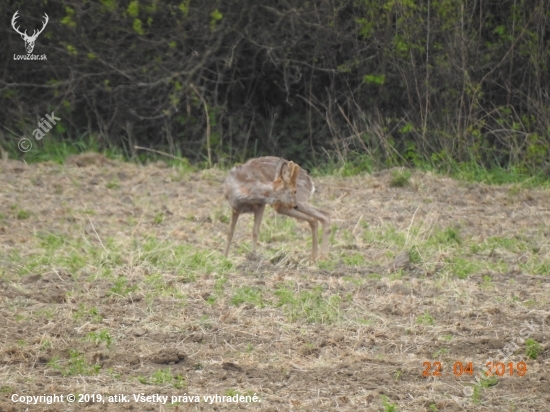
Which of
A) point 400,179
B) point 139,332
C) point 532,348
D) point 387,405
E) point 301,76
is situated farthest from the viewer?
point 301,76

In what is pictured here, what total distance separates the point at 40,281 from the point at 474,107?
7.99 m

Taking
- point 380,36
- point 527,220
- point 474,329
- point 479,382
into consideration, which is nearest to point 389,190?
point 527,220

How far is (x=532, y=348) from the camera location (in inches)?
256

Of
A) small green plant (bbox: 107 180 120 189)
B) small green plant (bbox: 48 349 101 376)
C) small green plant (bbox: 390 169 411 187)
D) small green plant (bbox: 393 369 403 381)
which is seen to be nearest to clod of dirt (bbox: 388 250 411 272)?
small green plant (bbox: 393 369 403 381)

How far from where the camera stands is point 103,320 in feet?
23.5

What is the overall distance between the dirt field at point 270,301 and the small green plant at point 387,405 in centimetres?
2

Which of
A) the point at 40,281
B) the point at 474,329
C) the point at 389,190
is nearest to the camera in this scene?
the point at 474,329

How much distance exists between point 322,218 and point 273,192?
57 centimetres

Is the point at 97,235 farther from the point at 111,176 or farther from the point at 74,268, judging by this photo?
the point at 111,176

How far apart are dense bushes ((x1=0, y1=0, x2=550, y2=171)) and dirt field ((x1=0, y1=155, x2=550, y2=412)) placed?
257 cm

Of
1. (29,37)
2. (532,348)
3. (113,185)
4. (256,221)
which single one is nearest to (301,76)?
(29,37)

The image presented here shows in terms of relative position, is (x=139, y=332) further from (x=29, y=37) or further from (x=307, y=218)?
(x=29, y=37)

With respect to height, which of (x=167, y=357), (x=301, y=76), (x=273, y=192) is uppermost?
(x=301, y=76)

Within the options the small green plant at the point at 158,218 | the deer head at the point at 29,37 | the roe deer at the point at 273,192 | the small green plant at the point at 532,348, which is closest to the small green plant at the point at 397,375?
the small green plant at the point at 532,348
